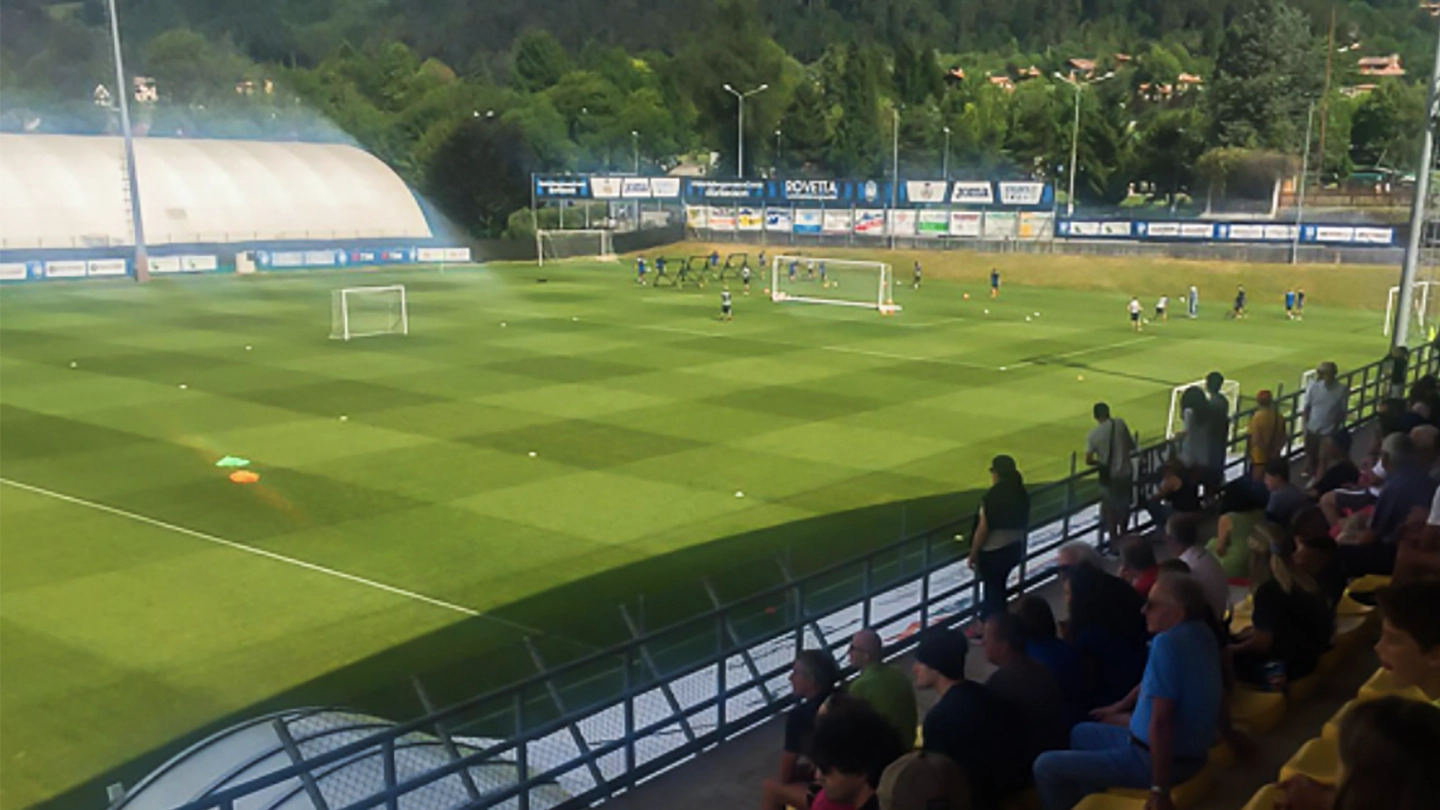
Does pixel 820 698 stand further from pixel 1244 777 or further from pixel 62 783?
pixel 62 783

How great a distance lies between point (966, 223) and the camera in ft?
238

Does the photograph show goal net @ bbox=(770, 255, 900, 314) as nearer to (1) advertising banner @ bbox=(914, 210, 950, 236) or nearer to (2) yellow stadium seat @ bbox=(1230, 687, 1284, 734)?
(1) advertising banner @ bbox=(914, 210, 950, 236)

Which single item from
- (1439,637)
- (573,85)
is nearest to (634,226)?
(573,85)

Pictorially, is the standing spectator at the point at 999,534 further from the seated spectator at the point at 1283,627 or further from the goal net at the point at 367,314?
the goal net at the point at 367,314

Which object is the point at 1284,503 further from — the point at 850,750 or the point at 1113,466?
the point at 850,750

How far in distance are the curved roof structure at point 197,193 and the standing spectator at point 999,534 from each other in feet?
217

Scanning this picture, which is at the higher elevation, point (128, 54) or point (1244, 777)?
point (128, 54)

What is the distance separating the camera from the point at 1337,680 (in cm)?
768

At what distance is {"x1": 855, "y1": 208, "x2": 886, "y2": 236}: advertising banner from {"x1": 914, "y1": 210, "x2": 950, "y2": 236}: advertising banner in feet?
7.77

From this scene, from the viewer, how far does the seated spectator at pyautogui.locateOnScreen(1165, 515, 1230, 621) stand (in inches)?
298

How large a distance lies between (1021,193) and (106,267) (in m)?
48.9

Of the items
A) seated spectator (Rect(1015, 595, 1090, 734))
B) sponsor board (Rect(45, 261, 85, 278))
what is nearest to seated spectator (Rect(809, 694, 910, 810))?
seated spectator (Rect(1015, 595, 1090, 734))

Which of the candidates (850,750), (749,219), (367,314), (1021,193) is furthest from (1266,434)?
(749,219)

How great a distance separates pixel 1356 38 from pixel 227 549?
13374 cm
